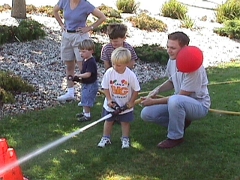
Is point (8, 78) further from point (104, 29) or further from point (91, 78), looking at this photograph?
point (104, 29)

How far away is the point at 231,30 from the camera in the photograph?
12.0 meters

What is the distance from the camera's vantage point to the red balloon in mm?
4582

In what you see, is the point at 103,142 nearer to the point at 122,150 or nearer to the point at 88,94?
the point at 122,150

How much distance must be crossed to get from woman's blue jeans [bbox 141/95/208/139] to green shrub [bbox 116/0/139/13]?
30.6ft

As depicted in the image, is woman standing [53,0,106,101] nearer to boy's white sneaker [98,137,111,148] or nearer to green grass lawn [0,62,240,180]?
green grass lawn [0,62,240,180]

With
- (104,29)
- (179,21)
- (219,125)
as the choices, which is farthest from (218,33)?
(219,125)

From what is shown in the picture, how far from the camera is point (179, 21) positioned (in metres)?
13.5

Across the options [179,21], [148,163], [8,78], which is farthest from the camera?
[179,21]

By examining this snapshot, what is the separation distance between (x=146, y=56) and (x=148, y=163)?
4.77 m

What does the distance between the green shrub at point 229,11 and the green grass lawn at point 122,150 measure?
309 inches

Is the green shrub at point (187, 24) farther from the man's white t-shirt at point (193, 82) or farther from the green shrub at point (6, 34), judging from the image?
the man's white t-shirt at point (193, 82)

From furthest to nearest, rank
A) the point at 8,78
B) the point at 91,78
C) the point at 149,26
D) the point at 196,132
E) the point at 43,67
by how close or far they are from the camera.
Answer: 1. the point at 149,26
2. the point at 43,67
3. the point at 8,78
4. the point at 91,78
5. the point at 196,132

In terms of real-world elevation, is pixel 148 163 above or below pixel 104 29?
below

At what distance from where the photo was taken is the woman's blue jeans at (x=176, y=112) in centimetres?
484
